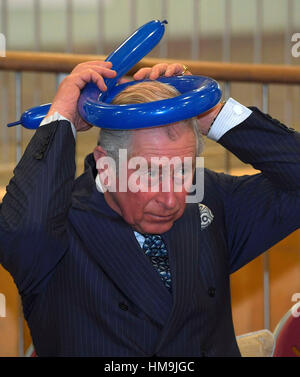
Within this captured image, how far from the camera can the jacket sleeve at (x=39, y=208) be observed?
1268 mm

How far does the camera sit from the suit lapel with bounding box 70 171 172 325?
1361mm

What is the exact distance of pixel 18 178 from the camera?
1308 millimetres

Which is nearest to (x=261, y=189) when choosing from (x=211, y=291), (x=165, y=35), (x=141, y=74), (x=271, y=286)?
(x=211, y=291)

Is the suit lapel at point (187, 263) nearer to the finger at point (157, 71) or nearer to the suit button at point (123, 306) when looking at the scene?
the suit button at point (123, 306)

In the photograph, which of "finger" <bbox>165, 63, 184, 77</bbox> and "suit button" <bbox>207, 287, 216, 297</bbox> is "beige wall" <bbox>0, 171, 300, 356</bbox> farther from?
"finger" <bbox>165, 63, 184, 77</bbox>

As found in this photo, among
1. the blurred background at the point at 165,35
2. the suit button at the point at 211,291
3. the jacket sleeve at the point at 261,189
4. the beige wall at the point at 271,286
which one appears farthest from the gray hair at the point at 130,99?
the blurred background at the point at 165,35

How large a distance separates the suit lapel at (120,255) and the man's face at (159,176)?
0.08 meters

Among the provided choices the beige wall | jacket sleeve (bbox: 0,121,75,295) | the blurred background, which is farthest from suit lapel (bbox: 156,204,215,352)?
the blurred background

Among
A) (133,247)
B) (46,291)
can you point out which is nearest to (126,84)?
(133,247)

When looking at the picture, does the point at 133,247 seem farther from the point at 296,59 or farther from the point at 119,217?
the point at 296,59

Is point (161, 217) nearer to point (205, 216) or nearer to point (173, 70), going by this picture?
point (205, 216)

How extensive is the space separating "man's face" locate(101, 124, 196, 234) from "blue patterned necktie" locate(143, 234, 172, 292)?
0.28ft

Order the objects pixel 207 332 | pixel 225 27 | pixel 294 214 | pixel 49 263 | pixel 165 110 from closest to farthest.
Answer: pixel 165 110 < pixel 49 263 < pixel 207 332 < pixel 294 214 < pixel 225 27

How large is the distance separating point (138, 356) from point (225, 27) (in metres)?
3.52
